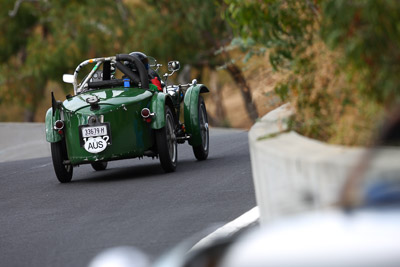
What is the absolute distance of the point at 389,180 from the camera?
3.00m

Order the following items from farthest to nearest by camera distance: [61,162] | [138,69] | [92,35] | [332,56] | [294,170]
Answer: [92,35]
[138,69]
[61,162]
[332,56]
[294,170]

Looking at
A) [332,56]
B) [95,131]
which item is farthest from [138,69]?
[332,56]

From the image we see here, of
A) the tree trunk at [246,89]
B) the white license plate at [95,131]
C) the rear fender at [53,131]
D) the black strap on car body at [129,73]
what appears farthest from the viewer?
the black strap on car body at [129,73]

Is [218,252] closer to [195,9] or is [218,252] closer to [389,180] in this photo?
[389,180]

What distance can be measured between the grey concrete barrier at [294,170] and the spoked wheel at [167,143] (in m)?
5.13

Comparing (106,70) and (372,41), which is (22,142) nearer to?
(106,70)

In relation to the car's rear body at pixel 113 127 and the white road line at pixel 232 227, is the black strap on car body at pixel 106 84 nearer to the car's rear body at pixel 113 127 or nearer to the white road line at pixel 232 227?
the car's rear body at pixel 113 127

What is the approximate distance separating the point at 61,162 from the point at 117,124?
41.9 inches

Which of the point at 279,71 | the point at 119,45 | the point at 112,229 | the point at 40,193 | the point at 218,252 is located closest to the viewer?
the point at 218,252

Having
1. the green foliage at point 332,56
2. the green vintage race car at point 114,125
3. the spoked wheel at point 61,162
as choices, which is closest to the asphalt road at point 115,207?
the spoked wheel at point 61,162

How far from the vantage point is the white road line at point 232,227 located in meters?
7.05

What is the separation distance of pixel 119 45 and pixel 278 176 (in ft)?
107

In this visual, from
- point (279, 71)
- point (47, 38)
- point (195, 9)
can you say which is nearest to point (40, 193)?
point (279, 71)

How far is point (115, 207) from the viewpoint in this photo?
9609 mm
